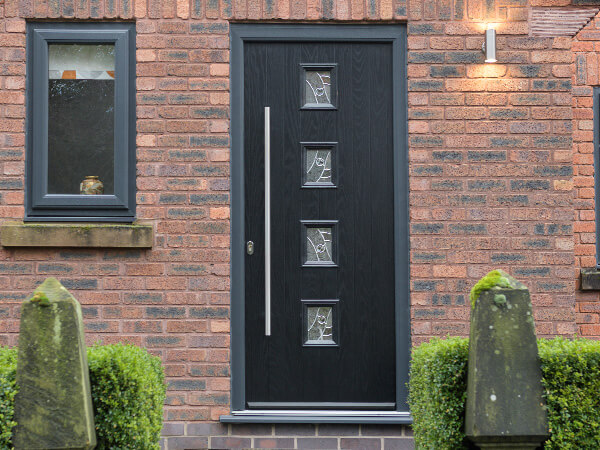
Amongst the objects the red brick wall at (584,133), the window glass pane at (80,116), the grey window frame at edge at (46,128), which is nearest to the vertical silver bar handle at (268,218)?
the grey window frame at edge at (46,128)

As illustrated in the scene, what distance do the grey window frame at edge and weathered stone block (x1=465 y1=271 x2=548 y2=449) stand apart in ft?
8.62

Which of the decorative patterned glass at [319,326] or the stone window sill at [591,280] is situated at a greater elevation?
the stone window sill at [591,280]

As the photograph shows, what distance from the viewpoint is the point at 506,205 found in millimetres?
4414

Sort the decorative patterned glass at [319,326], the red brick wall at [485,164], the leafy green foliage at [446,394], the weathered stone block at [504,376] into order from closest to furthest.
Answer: the weathered stone block at [504,376] → the leafy green foliage at [446,394] → the red brick wall at [485,164] → the decorative patterned glass at [319,326]

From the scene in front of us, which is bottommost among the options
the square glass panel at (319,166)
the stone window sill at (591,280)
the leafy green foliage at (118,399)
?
the leafy green foliage at (118,399)

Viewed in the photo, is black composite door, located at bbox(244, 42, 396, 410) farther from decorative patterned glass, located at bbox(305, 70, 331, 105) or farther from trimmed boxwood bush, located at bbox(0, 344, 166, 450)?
trimmed boxwood bush, located at bbox(0, 344, 166, 450)

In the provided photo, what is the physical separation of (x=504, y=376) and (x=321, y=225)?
205cm

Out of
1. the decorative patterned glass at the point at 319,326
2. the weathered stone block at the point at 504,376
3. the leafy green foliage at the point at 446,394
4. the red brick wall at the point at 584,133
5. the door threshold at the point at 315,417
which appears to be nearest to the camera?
the weathered stone block at the point at 504,376

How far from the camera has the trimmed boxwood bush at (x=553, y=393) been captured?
2701 mm

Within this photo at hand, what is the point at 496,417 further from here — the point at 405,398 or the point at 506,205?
the point at 506,205

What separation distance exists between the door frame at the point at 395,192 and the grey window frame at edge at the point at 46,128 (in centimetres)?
73

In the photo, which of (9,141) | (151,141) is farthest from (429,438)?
(9,141)

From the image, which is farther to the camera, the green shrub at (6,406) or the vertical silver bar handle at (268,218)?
the vertical silver bar handle at (268,218)

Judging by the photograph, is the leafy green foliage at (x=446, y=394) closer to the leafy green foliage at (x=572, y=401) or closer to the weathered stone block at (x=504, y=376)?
the weathered stone block at (x=504, y=376)
